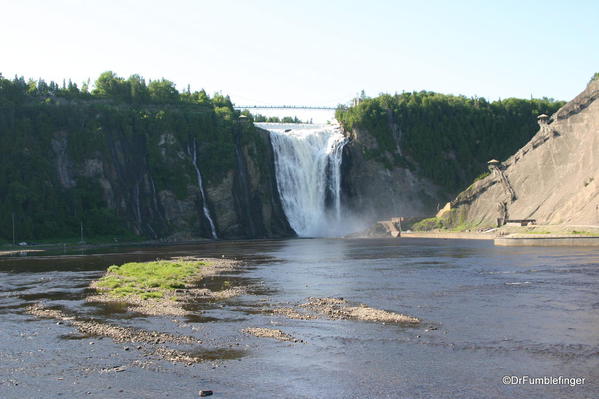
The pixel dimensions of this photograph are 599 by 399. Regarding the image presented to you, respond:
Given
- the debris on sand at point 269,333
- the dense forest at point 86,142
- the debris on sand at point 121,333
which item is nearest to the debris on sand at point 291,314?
the debris on sand at point 269,333

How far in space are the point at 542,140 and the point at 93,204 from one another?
250 feet

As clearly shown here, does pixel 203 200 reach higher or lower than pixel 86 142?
lower

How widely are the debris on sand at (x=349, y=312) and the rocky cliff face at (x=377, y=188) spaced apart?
354 feet

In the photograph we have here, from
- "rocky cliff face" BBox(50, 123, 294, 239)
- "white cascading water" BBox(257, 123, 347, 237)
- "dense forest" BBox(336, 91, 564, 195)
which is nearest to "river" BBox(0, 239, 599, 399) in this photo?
"rocky cliff face" BBox(50, 123, 294, 239)

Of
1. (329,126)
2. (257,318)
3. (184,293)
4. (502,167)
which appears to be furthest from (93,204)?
(257,318)

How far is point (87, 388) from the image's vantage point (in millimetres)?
21594

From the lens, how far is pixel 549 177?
10275cm

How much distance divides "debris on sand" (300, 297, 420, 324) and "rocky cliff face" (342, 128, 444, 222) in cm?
10798

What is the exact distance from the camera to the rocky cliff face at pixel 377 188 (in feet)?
480

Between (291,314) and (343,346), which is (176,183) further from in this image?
(343,346)

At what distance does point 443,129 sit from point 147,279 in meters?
124

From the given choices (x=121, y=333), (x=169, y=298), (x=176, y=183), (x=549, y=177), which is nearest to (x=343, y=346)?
(x=121, y=333)

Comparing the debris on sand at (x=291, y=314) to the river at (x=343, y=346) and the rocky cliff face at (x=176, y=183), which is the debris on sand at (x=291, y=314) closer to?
the river at (x=343, y=346)

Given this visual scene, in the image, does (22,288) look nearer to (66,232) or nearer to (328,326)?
(328,326)
